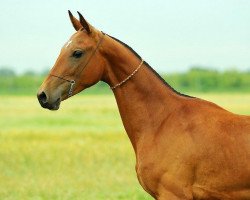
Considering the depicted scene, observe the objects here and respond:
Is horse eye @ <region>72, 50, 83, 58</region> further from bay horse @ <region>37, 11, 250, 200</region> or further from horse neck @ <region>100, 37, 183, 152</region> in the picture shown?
horse neck @ <region>100, 37, 183, 152</region>

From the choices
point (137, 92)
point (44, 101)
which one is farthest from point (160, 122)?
point (44, 101)

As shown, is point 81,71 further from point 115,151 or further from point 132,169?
point 115,151

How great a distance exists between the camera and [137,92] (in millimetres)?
8180

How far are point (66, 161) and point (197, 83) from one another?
216ft

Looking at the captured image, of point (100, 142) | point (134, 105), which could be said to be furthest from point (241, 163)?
point (100, 142)

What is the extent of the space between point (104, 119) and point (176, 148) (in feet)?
102

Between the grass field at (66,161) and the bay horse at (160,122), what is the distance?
5430 millimetres

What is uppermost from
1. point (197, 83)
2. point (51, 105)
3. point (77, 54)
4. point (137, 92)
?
point (77, 54)

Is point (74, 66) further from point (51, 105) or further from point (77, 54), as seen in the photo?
point (51, 105)

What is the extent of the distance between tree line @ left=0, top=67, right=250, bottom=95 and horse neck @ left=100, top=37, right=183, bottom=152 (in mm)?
74657

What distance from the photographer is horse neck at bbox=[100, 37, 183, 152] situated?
8.09 meters

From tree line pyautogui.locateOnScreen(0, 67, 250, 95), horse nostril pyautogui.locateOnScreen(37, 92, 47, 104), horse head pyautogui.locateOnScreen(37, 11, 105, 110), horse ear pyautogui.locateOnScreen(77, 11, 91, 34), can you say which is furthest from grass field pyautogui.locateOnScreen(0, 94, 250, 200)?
tree line pyautogui.locateOnScreen(0, 67, 250, 95)

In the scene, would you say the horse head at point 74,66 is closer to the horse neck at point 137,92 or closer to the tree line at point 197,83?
the horse neck at point 137,92

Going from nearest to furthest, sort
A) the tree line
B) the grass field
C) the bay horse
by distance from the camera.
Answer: the bay horse → the grass field → the tree line
